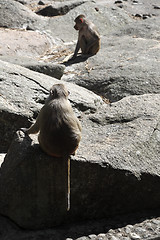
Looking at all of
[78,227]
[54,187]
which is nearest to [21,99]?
[54,187]

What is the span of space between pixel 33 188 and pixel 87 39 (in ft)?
18.9

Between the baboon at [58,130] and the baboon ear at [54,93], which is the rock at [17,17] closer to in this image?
the baboon ear at [54,93]

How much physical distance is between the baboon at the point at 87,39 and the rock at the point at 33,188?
5069 millimetres

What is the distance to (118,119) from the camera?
15.8 feet

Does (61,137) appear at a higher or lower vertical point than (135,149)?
higher

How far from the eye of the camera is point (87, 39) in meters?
8.90

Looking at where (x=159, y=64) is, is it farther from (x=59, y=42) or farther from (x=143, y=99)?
(x=59, y=42)

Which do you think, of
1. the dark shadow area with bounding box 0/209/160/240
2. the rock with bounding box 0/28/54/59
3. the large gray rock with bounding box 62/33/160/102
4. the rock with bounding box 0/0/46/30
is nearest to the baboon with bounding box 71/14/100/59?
the large gray rock with bounding box 62/33/160/102

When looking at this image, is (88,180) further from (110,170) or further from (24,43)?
(24,43)

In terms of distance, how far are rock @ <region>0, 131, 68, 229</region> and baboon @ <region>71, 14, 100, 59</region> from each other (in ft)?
16.6

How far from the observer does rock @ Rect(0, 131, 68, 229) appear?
3738 mm

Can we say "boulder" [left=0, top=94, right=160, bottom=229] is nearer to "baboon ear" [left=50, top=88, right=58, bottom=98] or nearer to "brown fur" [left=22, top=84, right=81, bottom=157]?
"brown fur" [left=22, top=84, right=81, bottom=157]

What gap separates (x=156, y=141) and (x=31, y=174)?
1.50 metres

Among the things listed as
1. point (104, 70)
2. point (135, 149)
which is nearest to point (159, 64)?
point (104, 70)
